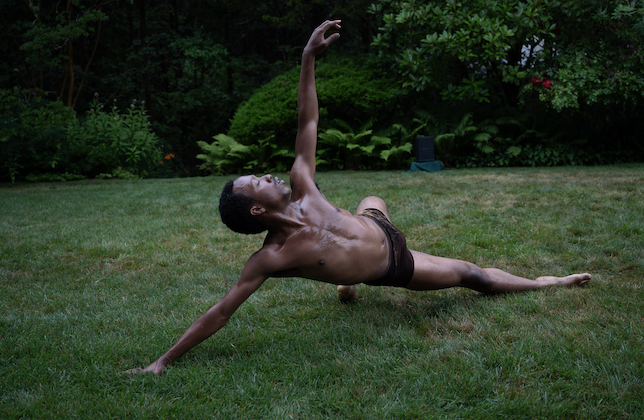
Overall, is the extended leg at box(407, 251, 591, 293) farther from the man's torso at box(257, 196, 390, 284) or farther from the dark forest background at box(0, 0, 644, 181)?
the dark forest background at box(0, 0, 644, 181)

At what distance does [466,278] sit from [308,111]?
1.54 m

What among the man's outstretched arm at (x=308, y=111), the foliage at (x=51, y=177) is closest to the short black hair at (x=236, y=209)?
the man's outstretched arm at (x=308, y=111)

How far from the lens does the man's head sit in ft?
8.54

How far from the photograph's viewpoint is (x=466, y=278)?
3.20m

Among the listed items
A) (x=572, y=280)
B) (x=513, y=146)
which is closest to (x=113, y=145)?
(x=513, y=146)

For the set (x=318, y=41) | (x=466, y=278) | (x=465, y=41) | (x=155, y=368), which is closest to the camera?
(x=155, y=368)

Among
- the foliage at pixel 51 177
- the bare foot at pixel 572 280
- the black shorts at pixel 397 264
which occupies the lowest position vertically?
the bare foot at pixel 572 280

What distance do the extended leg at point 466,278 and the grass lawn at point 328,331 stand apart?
97 mm

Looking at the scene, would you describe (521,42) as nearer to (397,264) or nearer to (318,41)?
(318,41)

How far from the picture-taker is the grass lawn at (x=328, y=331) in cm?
221

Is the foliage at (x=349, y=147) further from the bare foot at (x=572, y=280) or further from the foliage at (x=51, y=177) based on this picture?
the bare foot at (x=572, y=280)

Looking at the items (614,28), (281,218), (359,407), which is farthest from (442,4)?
(359,407)

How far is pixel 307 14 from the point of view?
53.0 ft

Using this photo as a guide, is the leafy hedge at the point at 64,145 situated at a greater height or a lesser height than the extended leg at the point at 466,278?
greater
